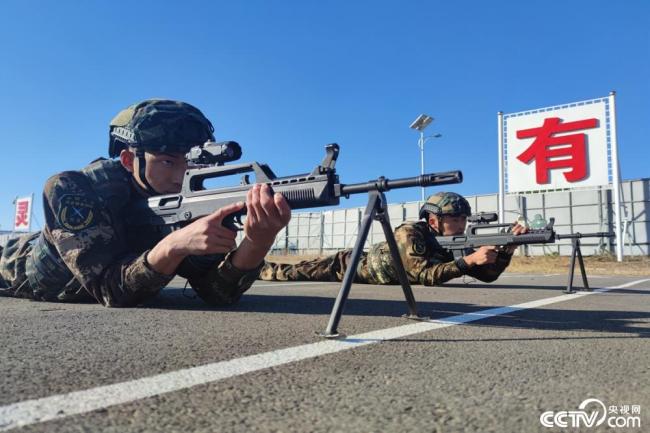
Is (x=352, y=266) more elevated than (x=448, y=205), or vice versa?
Result: (x=448, y=205)

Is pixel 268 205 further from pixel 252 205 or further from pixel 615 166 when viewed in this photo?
pixel 615 166

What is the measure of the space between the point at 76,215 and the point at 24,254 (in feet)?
4.38

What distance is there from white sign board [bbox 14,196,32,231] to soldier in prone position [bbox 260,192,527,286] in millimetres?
23887

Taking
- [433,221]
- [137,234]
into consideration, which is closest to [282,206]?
[137,234]

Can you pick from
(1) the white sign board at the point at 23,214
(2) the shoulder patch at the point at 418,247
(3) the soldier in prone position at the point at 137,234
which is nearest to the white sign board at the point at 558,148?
(2) the shoulder patch at the point at 418,247

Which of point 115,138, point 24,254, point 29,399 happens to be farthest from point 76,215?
point 29,399

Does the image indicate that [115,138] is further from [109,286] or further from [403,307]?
[403,307]

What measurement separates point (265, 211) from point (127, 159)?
1501 mm

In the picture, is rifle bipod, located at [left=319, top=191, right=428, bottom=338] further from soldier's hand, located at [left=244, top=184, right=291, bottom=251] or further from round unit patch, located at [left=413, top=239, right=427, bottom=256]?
round unit patch, located at [left=413, top=239, right=427, bottom=256]

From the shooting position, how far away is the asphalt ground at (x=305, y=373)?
3.26 ft

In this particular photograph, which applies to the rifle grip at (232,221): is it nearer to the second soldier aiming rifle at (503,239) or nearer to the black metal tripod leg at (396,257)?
the black metal tripod leg at (396,257)

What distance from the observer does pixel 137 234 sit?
3.29m

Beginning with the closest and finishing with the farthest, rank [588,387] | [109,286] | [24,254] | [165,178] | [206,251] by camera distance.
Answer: [588,387] < [206,251] < [109,286] < [165,178] < [24,254]

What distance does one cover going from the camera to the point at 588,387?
4.30 ft
